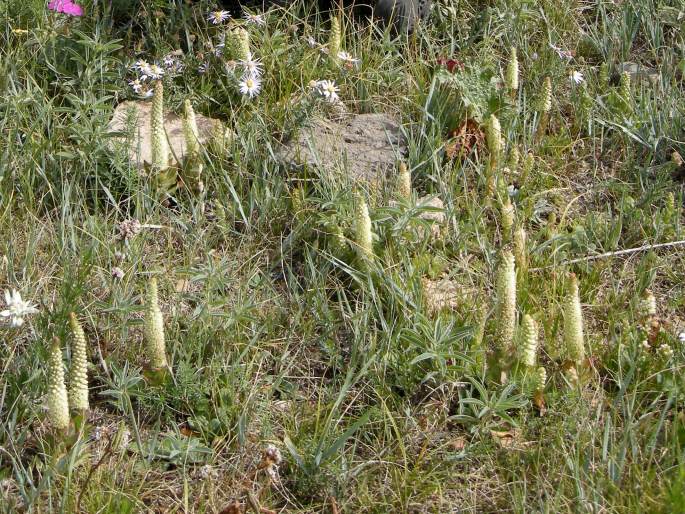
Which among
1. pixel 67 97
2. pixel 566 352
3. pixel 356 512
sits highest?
pixel 67 97

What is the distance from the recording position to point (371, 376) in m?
3.10

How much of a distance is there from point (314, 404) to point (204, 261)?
2.57ft

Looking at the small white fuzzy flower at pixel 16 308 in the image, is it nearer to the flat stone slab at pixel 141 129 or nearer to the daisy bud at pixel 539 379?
the flat stone slab at pixel 141 129

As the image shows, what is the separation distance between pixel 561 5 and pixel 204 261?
240 centimetres

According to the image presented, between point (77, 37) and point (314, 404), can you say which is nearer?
point (314, 404)

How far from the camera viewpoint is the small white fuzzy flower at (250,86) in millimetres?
4148

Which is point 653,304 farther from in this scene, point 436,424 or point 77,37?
point 77,37

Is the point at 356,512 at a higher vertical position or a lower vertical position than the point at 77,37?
lower

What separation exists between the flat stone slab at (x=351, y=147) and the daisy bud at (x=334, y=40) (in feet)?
1.17

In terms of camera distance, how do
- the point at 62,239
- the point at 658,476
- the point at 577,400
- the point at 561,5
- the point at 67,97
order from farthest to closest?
the point at 561,5
the point at 67,97
the point at 62,239
the point at 577,400
the point at 658,476

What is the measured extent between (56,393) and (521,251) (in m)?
1.70

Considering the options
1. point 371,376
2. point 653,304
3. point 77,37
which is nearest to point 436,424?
point 371,376

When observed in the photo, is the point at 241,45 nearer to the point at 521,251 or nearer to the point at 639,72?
the point at 521,251

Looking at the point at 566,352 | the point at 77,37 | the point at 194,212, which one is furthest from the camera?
the point at 77,37
